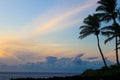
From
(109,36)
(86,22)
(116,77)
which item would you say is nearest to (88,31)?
(86,22)

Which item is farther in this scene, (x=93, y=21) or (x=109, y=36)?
(x=93, y=21)

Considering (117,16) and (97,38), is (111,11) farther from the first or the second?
(97,38)

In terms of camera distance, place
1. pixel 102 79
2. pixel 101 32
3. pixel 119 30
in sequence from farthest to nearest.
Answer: pixel 101 32, pixel 119 30, pixel 102 79

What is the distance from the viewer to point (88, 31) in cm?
6919

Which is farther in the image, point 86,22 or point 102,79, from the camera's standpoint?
point 86,22

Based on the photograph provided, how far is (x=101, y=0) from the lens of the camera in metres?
64.6

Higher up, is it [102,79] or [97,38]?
[97,38]

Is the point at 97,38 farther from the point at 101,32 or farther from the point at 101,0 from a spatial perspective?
the point at 101,0

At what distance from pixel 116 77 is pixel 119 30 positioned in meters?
21.5

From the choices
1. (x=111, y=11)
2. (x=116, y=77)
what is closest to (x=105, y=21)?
(x=111, y=11)

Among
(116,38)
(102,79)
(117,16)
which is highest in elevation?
(117,16)

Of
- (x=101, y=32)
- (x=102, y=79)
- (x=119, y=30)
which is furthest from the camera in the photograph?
(x=101, y=32)

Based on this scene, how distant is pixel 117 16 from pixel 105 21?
238 cm

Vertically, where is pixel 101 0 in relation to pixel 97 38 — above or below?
above
